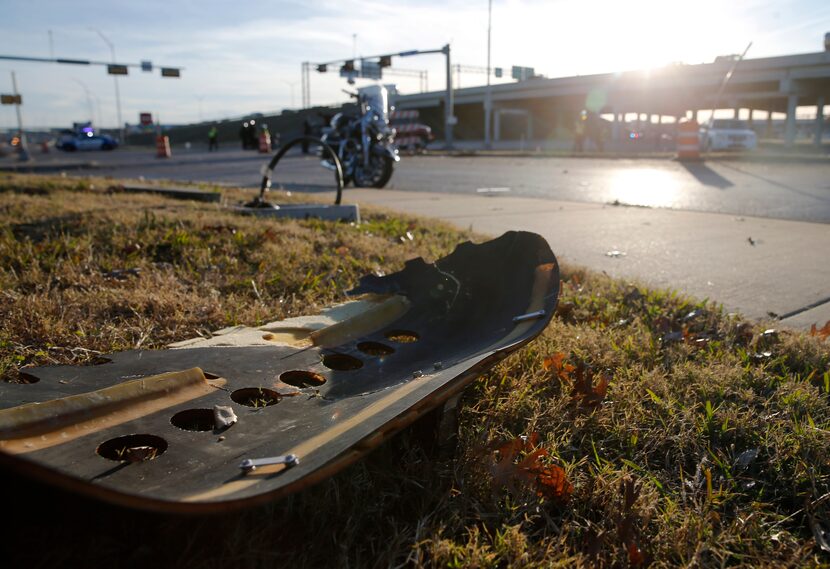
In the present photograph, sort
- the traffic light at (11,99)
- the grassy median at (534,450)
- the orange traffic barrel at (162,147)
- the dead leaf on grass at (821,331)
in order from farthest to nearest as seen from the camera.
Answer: the traffic light at (11,99) → the orange traffic barrel at (162,147) → the dead leaf on grass at (821,331) → the grassy median at (534,450)

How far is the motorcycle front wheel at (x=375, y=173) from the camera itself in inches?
429

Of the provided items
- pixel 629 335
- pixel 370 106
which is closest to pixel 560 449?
pixel 629 335

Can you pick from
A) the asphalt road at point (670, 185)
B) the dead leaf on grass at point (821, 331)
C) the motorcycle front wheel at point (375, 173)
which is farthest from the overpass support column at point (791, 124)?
the dead leaf on grass at point (821, 331)

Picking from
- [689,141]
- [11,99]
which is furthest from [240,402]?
[11,99]

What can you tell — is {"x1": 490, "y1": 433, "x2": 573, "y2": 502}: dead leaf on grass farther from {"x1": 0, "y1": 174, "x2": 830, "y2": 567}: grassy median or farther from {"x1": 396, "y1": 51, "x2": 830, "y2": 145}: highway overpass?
{"x1": 396, "y1": 51, "x2": 830, "y2": 145}: highway overpass

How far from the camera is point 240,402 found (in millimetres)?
1918

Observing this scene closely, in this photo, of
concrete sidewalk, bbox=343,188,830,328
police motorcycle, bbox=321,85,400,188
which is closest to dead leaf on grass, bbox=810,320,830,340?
concrete sidewalk, bbox=343,188,830,328

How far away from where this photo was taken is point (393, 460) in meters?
1.80

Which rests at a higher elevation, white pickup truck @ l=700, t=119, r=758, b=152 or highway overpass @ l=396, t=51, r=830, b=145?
highway overpass @ l=396, t=51, r=830, b=145

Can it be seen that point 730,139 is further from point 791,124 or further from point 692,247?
point 692,247

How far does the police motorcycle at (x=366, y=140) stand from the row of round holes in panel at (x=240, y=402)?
8.29m

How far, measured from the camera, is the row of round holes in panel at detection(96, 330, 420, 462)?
1540mm

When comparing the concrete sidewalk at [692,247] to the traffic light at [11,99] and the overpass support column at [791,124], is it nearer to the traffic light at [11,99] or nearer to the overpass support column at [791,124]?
the overpass support column at [791,124]

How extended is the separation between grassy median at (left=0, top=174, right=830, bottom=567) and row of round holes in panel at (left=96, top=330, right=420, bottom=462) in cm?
18
